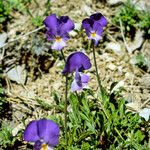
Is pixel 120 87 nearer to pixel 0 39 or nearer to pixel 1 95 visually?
pixel 1 95

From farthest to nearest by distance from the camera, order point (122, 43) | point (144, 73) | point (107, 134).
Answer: point (122, 43) → point (144, 73) → point (107, 134)

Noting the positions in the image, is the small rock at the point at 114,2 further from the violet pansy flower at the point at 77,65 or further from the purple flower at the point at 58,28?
the violet pansy flower at the point at 77,65

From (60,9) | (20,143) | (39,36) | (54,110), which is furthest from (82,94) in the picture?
(60,9)

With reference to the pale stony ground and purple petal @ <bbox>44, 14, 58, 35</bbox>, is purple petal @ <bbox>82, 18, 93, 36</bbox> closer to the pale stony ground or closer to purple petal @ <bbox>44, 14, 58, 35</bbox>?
purple petal @ <bbox>44, 14, 58, 35</bbox>

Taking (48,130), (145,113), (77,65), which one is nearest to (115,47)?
(145,113)

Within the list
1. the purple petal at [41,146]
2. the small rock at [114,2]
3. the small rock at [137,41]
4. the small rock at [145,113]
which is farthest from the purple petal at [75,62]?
the small rock at [114,2]

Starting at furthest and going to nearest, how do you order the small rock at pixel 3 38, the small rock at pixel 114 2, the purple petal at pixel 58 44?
the small rock at pixel 114 2 → the small rock at pixel 3 38 → the purple petal at pixel 58 44
